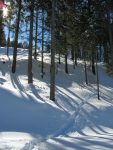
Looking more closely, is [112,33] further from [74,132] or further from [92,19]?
[74,132]

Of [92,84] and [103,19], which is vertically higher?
[103,19]

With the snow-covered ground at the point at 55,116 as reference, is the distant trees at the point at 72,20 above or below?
above

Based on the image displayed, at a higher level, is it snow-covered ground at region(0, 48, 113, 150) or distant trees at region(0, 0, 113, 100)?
distant trees at region(0, 0, 113, 100)

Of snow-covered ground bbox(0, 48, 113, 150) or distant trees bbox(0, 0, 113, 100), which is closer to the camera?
snow-covered ground bbox(0, 48, 113, 150)

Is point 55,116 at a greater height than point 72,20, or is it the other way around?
point 72,20

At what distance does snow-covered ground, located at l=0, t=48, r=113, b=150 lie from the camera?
11.8 metres

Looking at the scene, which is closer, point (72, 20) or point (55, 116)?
point (55, 116)

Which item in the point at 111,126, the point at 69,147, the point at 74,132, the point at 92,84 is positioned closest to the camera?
the point at 69,147

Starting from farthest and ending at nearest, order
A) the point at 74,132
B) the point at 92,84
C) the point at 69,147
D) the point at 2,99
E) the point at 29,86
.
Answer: the point at 92,84 < the point at 29,86 < the point at 2,99 < the point at 74,132 < the point at 69,147

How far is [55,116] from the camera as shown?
63.7 feet

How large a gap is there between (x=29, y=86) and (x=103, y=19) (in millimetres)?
8344

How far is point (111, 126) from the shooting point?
18.4 metres

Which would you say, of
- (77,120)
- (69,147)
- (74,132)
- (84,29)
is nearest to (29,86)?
(84,29)

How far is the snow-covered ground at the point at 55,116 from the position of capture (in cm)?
1180
